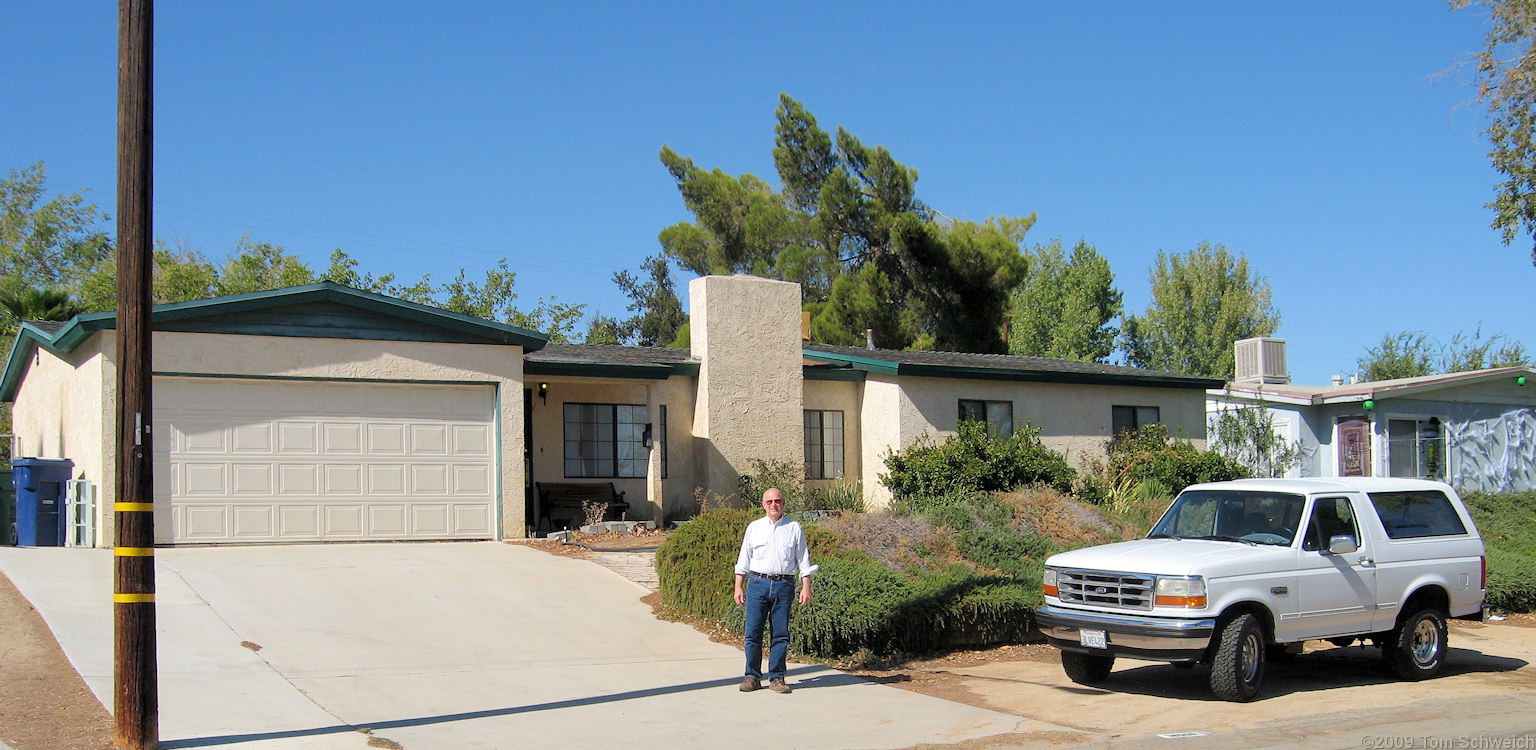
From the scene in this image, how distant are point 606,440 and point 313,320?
5.99 meters

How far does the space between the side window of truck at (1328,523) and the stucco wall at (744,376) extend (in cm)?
1138

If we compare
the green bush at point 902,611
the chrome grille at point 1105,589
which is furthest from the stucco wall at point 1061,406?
the chrome grille at point 1105,589

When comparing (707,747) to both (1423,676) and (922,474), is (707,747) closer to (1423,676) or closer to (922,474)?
(1423,676)

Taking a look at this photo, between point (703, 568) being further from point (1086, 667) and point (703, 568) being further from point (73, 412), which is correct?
point (73, 412)

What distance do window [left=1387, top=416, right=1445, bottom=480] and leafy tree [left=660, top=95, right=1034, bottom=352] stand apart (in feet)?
42.9

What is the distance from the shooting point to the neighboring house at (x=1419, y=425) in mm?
24641

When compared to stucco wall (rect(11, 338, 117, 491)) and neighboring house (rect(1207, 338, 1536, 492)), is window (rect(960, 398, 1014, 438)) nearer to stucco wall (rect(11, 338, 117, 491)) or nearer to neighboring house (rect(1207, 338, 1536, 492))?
neighboring house (rect(1207, 338, 1536, 492))

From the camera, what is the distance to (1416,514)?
10664 millimetres

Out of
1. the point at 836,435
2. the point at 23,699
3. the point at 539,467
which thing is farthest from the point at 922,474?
the point at 23,699

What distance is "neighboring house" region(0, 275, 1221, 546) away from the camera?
49.3 ft

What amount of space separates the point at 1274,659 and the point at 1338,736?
3636 mm

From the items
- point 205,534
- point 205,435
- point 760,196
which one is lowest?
point 205,534

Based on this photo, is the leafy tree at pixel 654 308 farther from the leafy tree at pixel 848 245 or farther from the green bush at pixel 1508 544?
the green bush at pixel 1508 544

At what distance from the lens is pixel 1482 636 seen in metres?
13.4
